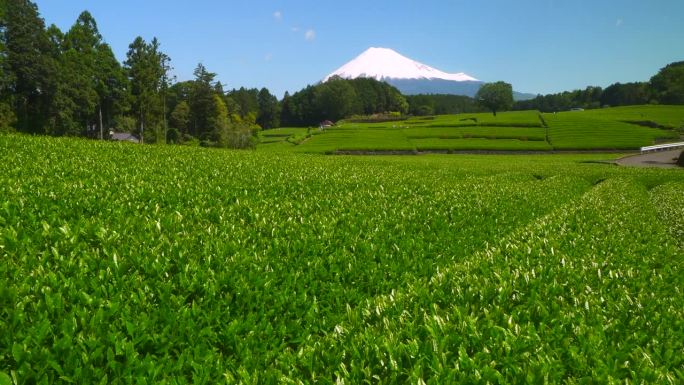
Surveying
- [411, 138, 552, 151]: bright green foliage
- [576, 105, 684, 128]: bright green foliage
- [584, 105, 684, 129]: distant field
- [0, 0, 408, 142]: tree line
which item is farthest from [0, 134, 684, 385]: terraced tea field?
[584, 105, 684, 129]: distant field

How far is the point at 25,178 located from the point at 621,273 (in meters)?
13.3

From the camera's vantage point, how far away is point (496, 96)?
175 m

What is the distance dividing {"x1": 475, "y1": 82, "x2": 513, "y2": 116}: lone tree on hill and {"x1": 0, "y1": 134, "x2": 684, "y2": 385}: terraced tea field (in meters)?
176

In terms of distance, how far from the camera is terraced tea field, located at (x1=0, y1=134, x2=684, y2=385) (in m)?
3.85

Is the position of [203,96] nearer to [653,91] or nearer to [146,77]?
[146,77]

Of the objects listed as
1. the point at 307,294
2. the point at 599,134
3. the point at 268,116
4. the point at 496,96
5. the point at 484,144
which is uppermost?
the point at 496,96

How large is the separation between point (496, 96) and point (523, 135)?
8380 centimetres

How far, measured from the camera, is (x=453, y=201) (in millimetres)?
15141

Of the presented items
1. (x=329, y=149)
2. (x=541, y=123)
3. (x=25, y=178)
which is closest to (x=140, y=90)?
(x=329, y=149)

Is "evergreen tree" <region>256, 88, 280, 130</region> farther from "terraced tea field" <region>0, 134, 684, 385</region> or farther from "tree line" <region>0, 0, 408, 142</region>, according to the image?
"terraced tea field" <region>0, 134, 684, 385</region>

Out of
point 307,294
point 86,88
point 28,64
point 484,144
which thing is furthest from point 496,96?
point 307,294

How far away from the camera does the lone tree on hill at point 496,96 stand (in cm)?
17550

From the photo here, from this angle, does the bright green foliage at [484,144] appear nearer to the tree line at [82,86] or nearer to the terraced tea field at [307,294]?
the tree line at [82,86]

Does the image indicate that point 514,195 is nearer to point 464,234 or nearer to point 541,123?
point 464,234
